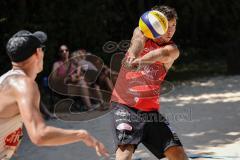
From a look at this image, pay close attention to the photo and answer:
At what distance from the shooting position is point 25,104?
2.51 m

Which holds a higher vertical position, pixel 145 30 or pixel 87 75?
pixel 145 30

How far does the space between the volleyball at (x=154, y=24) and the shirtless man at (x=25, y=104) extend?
58.0 inches

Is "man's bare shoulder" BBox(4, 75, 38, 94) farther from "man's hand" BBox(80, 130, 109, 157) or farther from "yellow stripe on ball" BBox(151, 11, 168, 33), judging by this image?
"yellow stripe on ball" BBox(151, 11, 168, 33)

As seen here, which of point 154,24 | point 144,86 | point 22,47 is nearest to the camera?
point 22,47

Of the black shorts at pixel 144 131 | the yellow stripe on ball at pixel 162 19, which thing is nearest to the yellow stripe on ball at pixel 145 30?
the yellow stripe on ball at pixel 162 19

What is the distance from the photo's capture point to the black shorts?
4273 mm

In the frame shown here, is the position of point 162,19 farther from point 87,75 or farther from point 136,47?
point 87,75

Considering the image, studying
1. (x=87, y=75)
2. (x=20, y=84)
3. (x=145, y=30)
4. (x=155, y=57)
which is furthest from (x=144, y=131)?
(x=87, y=75)

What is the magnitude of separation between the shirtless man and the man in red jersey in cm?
134

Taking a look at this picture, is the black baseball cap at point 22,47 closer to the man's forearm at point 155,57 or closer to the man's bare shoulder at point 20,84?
the man's bare shoulder at point 20,84

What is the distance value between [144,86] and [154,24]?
1.79 feet

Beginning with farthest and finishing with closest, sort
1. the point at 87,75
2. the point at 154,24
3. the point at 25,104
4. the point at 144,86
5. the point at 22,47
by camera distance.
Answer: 1. the point at 87,75
2. the point at 144,86
3. the point at 154,24
4. the point at 22,47
5. the point at 25,104

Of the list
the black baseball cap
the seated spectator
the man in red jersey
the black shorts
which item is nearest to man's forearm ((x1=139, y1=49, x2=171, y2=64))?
the man in red jersey

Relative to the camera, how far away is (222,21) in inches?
877
